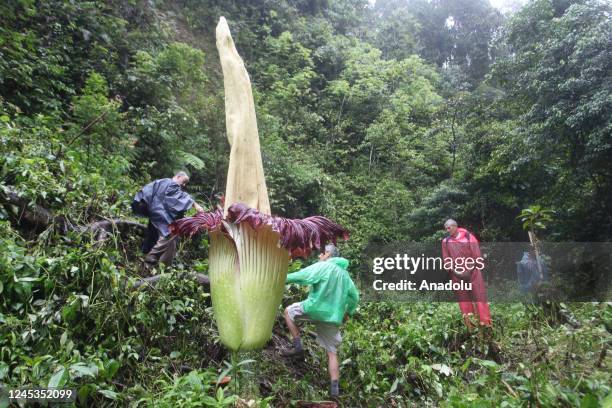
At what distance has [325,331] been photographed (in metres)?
2.63

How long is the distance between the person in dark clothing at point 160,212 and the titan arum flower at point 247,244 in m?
1.14

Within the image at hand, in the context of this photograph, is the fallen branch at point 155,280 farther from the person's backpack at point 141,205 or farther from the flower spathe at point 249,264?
the flower spathe at point 249,264

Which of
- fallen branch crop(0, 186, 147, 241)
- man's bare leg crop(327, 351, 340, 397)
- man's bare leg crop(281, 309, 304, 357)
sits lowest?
man's bare leg crop(327, 351, 340, 397)

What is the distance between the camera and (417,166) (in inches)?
466

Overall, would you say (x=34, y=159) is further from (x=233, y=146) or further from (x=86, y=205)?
(x=233, y=146)

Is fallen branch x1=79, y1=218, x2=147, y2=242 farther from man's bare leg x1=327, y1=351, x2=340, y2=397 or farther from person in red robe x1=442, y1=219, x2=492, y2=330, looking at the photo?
person in red robe x1=442, y1=219, x2=492, y2=330

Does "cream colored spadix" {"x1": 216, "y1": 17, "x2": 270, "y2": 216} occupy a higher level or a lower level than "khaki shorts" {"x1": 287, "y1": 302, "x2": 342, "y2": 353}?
higher

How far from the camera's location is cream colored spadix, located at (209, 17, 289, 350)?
1.61 meters

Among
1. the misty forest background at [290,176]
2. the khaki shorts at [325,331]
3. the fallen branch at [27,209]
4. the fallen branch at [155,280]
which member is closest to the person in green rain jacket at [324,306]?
the khaki shorts at [325,331]

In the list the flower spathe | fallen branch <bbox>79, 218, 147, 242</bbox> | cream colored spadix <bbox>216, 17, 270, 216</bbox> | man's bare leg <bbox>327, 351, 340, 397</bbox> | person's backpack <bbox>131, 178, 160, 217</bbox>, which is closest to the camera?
the flower spathe

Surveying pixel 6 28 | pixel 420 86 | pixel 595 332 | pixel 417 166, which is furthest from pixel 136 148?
pixel 420 86

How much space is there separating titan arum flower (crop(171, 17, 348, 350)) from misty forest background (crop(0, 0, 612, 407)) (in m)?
0.20

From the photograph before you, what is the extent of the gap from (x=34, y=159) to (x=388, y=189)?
9.03 metres

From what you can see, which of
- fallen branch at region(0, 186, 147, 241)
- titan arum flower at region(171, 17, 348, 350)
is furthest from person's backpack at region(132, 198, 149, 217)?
titan arum flower at region(171, 17, 348, 350)
